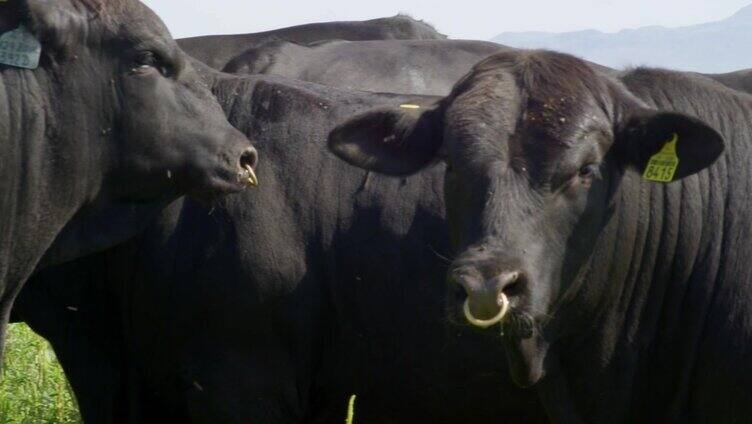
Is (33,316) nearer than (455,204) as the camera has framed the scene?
No

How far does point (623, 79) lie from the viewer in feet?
18.3

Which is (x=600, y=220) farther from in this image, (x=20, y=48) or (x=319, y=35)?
(x=319, y=35)

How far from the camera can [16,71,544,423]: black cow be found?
5879 mm

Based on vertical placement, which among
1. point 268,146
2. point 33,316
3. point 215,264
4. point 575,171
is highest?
point 575,171

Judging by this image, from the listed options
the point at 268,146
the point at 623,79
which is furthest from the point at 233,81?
the point at 623,79

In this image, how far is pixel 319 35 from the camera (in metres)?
12.4

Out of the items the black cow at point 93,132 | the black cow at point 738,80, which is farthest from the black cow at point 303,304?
the black cow at point 738,80

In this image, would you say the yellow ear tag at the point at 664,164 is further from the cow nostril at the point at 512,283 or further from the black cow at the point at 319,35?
the black cow at the point at 319,35

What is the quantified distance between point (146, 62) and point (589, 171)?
1878mm

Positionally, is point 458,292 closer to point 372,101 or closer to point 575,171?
point 575,171

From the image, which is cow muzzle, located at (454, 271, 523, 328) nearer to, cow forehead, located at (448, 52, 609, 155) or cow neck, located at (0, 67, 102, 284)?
cow forehead, located at (448, 52, 609, 155)

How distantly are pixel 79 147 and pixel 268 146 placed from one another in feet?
3.24

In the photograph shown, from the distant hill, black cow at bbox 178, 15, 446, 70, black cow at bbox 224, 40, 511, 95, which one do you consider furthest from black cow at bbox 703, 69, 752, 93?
the distant hill

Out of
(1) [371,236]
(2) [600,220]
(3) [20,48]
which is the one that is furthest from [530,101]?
(3) [20,48]
